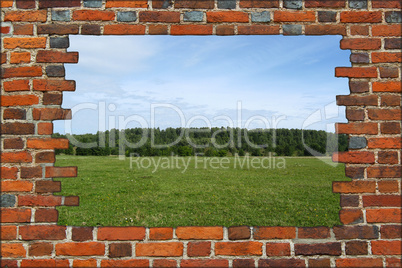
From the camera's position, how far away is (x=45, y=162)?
85.2 inches

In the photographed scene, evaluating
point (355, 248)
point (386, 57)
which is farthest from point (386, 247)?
point (386, 57)

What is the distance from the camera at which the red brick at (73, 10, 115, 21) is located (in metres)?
2.20

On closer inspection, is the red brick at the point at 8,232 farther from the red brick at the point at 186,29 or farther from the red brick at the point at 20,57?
the red brick at the point at 186,29

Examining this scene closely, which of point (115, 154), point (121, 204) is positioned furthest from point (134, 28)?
point (115, 154)

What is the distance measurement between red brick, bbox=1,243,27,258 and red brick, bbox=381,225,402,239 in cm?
266

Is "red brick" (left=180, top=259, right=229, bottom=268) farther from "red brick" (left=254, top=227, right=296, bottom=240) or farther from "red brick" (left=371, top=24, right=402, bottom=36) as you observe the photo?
"red brick" (left=371, top=24, right=402, bottom=36)

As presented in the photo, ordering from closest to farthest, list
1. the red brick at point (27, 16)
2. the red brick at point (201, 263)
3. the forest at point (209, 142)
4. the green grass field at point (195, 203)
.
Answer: the red brick at point (201, 263)
the red brick at point (27, 16)
the green grass field at point (195, 203)
the forest at point (209, 142)

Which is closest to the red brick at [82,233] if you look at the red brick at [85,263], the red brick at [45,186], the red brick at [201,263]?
the red brick at [85,263]

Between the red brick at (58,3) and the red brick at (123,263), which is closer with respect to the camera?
the red brick at (123,263)

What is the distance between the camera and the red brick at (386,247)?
215 centimetres

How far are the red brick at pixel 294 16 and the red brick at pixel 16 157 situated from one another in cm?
214

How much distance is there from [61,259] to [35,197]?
49 cm

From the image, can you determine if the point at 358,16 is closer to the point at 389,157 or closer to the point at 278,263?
the point at 389,157

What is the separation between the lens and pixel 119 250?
6.93 ft
